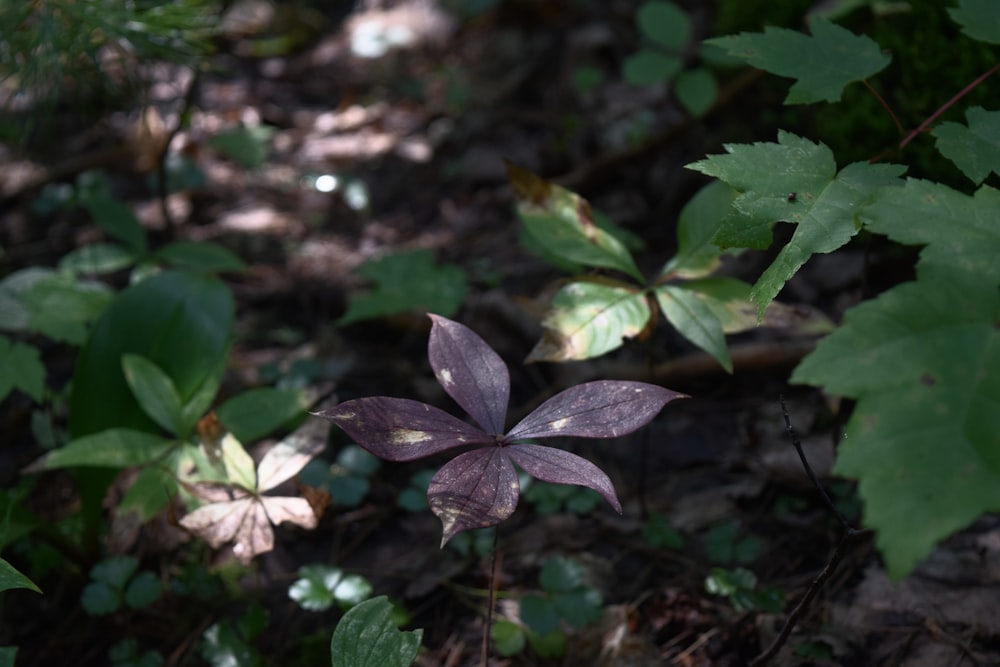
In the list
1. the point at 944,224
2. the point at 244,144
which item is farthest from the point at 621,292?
the point at 244,144

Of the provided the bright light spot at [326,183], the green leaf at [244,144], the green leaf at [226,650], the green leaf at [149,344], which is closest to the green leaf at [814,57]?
the green leaf at [149,344]

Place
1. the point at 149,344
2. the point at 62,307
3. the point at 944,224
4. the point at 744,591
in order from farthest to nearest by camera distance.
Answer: the point at 62,307 < the point at 149,344 < the point at 744,591 < the point at 944,224

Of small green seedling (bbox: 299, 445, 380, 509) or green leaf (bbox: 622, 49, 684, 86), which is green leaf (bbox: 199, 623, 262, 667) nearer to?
small green seedling (bbox: 299, 445, 380, 509)

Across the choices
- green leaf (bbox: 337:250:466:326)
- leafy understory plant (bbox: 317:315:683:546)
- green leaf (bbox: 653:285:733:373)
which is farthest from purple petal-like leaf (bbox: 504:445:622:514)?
green leaf (bbox: 337:250:466:326)

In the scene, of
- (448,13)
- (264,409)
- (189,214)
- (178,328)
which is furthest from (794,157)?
(448,13)

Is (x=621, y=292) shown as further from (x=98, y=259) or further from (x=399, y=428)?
(x=98, y=259)
